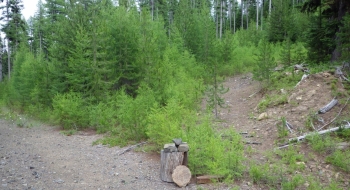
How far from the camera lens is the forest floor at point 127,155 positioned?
6113mm

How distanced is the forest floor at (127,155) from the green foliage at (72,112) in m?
0.70

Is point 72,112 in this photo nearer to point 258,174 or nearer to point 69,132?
point 69,132

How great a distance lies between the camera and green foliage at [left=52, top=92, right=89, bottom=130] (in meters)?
12.4

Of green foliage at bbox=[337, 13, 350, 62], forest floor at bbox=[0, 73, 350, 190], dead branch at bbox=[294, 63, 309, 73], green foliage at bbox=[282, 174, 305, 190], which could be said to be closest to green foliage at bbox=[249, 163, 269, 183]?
forest floor at bbox=[0, 73, 350, 190]

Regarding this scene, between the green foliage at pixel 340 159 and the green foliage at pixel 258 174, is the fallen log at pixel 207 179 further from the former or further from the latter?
the green foliage at pixel 340 159

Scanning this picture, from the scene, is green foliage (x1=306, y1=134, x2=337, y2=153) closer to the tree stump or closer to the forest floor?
the forest floor

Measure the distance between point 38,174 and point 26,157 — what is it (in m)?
1.99

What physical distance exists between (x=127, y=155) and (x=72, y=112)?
17.5ft

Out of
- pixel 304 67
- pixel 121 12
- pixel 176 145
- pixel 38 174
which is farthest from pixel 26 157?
pixel 304 67

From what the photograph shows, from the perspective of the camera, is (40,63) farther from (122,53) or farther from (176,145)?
(176,145)

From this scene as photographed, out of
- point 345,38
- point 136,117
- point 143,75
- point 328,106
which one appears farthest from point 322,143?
point 143,75

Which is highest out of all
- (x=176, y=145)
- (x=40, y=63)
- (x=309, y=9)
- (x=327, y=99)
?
(x=309, y=9)

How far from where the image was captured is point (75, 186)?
19.8 ft

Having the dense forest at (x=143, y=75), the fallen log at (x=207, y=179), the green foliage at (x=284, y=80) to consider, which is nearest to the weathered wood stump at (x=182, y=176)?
the fallen log at (x=207, y=179)
